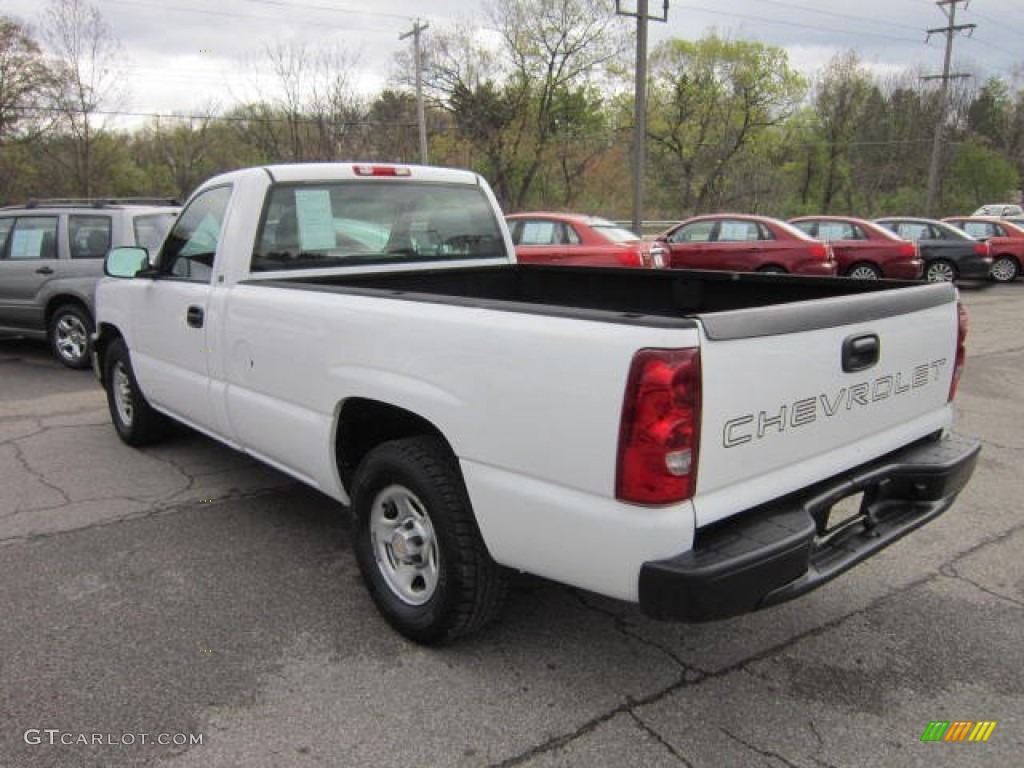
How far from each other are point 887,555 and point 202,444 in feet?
14.9

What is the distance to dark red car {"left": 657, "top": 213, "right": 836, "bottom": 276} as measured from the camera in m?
14.0

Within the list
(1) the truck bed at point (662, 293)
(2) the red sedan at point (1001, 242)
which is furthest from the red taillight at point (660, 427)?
(2) the red sedan at point (1001, 242)

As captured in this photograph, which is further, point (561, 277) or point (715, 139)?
point (715, 139)

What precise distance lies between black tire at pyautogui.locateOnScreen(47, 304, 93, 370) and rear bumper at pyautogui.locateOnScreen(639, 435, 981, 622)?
8356 millimetres

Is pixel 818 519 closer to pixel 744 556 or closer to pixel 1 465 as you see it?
pixel 744 556

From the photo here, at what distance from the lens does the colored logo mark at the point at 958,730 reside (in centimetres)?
246

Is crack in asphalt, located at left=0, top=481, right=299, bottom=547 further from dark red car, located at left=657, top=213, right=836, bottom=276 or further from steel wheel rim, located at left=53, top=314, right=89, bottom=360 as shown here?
dark red car, located at left=657, top=213, right=836, bottom=276

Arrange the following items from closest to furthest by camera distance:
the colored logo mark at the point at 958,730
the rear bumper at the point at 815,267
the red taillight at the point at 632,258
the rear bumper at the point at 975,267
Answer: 1. the colored logo mark at the point at 958,730
2. the red taillight at the point at 632,258
3. the rear bumper at the point at 815,267
4. the rear bumper at the point at 975,267

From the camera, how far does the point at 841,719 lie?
8.37ft

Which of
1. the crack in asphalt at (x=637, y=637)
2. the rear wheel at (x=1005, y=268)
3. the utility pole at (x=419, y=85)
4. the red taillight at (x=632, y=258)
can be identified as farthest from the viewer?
the utility pole at (x=419, y=85)

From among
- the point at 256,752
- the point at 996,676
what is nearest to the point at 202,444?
the point at 256,752

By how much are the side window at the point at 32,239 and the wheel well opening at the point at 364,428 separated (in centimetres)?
722

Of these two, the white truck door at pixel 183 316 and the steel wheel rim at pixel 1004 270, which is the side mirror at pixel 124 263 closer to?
the white truck door at pixel 183 316

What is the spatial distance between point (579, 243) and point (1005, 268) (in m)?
13.1
